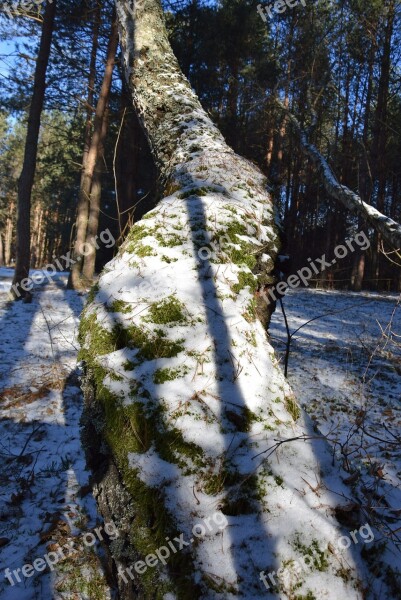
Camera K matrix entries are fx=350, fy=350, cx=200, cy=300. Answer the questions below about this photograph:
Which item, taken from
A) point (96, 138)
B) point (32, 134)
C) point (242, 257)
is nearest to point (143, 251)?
point (242, 257)

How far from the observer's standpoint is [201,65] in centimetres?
1463

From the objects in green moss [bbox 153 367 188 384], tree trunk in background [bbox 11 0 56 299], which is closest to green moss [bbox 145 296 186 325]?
green moss [bbox 153 367 188 384]

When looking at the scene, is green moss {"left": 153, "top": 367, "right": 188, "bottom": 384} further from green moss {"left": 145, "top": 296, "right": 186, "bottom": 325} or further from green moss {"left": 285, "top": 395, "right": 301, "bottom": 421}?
green moss {"left": 285, "top": 395, "right": 301, "bottom": 421}

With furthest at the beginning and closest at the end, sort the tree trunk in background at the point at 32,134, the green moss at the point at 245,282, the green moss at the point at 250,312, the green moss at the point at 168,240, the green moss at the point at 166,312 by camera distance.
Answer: the tree trunk in background at the point at 32,134 → the green moss at the point at 168,240 → the green moss at the point at 245,282 → the green moss at the point at 250,312 → the green moss at the point at 166,312

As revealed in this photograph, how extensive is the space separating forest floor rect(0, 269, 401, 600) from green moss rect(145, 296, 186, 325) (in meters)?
0.89

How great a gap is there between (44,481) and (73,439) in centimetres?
62

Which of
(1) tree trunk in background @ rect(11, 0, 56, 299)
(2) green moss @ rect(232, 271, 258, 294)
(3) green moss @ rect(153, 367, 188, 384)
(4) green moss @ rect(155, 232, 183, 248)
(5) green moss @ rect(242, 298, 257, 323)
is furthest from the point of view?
(1) tree trunk in background @ rect(11, 0, 56, 299)

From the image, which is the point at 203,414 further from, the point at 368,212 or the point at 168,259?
the point at 368,212

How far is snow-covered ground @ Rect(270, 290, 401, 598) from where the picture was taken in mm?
1983

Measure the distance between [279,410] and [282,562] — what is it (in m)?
0.57

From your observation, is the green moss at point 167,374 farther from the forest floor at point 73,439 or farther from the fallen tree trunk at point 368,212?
the fallen tree trunk at point 368,212

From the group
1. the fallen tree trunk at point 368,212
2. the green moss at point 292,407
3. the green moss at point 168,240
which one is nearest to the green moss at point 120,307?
the green moss at point 168,240

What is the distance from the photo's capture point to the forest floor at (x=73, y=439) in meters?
2.14

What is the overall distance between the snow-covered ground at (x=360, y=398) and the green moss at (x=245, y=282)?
1.73ft
